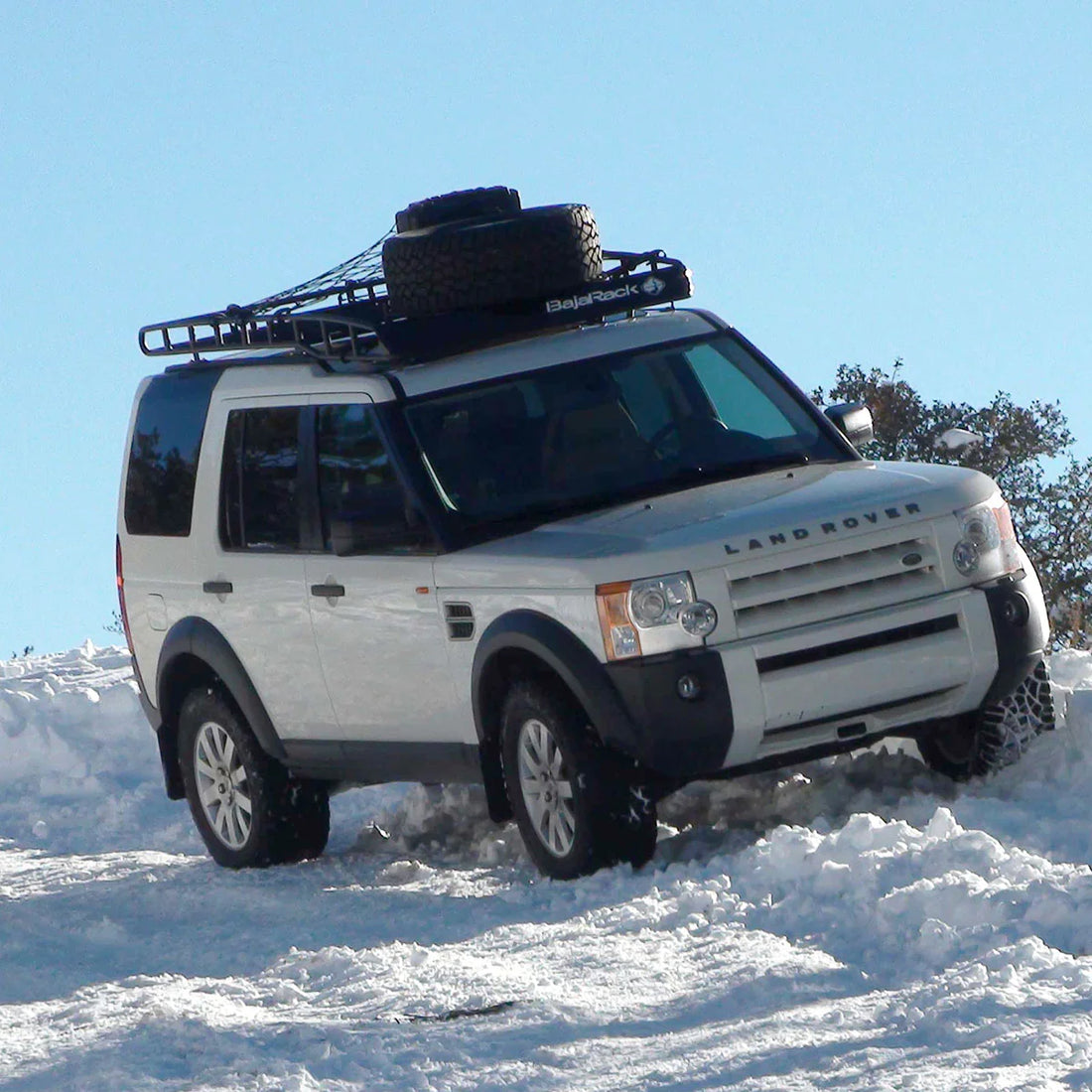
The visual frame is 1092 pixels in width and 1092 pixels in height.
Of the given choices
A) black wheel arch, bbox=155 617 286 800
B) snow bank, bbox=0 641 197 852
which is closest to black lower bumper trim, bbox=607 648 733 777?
black wheel arch, bbox=155 617 286 800

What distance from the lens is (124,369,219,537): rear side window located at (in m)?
9.37

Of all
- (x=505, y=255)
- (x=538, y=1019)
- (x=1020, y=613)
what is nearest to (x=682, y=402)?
(x=505, y=255)

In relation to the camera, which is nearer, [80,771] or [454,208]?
[454,208]

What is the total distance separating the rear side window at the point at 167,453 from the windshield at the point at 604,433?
153cm

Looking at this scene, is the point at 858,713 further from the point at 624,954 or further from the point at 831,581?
the point at 624,954

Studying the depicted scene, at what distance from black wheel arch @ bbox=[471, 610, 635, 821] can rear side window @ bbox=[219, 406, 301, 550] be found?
1.17 m

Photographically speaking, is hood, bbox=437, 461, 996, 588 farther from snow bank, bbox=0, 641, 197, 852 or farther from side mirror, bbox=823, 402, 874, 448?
snow bank, bbox=0, 641, 197, 852

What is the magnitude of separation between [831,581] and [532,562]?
0.99 metres

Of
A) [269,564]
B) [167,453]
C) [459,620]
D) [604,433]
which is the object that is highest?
[167,453]

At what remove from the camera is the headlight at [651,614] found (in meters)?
7.27

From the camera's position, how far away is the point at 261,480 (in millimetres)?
8875

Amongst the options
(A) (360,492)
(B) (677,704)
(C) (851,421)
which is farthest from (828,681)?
(A) (360,492)

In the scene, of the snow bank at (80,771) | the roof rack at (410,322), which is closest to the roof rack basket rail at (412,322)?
the roof rack at (410,322)

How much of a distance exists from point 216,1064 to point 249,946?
187cm
